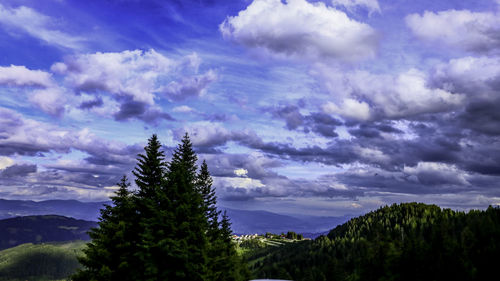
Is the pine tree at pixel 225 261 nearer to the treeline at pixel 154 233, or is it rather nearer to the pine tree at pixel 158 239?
the treeline at pixel 154 233

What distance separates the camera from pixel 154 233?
36.2 metres

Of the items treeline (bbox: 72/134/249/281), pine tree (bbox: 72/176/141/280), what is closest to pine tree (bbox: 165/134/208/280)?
treeline (bbox: 72/134/249/281)

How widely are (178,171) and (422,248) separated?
41.6 meters

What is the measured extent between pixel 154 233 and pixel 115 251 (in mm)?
7554

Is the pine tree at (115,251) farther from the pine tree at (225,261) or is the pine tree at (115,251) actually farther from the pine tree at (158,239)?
the pine tree at (225,261)

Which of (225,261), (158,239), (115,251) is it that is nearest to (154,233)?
(158,239)

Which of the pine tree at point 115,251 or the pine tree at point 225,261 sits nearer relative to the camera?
the pine tree at point 115,251

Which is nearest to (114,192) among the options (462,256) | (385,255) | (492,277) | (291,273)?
(385,255)

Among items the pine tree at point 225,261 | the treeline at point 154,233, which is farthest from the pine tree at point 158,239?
the pine tree at point 225,261

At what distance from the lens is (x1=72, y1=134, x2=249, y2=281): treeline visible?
35312mm

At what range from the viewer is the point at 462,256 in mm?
55156

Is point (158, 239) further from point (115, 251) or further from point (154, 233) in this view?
point (115, 251)

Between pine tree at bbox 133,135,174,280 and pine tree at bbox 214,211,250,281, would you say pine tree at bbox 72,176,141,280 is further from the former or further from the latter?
pine tree at bbox 214,211,250,281

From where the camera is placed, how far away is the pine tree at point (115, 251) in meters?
38.7
